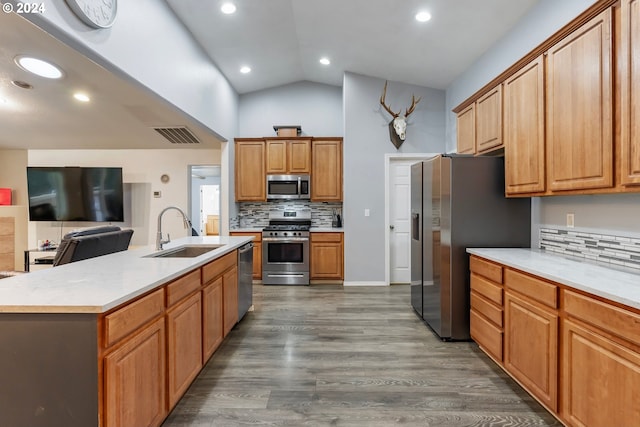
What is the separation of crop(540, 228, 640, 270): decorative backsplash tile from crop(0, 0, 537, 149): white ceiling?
208 centimetres

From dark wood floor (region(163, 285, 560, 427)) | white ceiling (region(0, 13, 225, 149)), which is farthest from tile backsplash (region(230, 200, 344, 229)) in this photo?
dark wood floor (region(163, 285, 560, 427))

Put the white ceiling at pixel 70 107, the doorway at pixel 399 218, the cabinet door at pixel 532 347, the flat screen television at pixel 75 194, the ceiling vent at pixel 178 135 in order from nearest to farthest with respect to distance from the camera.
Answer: the cabinet door at pixel 532 347 < the white ceiling at pixel 70 107 < the ceiling vent at pixel 178 135 < the doorway at pixel 399 218 < the flat screen television at pixel 75 194

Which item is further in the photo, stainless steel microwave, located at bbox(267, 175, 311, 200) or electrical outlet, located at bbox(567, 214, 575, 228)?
stainless steel microwave, located at bbox(267, 175, 311, 200)

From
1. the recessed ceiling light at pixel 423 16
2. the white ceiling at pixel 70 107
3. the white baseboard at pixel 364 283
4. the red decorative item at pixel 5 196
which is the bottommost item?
the white baseboard at pixel 364 283

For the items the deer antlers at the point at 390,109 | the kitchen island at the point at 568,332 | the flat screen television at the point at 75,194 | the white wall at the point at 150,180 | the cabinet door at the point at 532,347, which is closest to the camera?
the kitchen island at the point at 568,332

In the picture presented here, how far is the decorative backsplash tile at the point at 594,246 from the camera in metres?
1.92

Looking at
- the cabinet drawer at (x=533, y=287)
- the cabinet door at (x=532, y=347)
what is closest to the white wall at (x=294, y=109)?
the cabinet drawer at (x=533, y=287)

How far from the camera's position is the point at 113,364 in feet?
4.15

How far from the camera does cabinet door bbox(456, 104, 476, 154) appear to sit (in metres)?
3.24

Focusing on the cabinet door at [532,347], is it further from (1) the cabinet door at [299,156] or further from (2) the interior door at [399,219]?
(1) the cabinet door at [299,156]

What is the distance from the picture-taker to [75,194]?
Answer: 225 inches

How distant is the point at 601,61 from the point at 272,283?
4.49 metres

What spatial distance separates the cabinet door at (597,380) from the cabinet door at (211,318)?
2192 mm

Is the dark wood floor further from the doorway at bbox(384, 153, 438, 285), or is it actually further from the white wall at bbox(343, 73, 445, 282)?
the white wall at bbox(343, 73, 445, 282)
